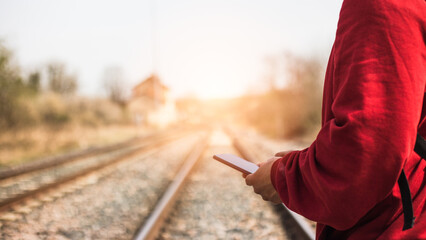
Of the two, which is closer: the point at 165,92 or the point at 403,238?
the point at 403,238

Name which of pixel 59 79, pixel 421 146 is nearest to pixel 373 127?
pixel 421 146

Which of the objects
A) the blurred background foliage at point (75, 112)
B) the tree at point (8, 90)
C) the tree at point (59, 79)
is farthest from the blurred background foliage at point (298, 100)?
the tree at point (59, 79)

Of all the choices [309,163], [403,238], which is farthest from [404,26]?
[403,238]

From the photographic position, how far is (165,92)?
6800cm

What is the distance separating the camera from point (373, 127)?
2.63 ft

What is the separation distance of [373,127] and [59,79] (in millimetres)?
49107

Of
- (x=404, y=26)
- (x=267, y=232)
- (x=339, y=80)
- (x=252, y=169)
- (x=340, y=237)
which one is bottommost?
(x=267, y=232)

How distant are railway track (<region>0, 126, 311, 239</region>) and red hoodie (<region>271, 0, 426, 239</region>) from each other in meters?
3.00

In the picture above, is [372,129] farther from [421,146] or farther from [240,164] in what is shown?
[240,164]

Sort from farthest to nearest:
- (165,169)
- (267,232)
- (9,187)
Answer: (165,169) → (9,187) → (267,232)

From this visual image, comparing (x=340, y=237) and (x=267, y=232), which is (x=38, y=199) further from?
(x=340, y=237)

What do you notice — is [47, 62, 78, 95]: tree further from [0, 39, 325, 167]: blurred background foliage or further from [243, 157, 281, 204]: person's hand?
[243, 157, 281, 204]: person's hand

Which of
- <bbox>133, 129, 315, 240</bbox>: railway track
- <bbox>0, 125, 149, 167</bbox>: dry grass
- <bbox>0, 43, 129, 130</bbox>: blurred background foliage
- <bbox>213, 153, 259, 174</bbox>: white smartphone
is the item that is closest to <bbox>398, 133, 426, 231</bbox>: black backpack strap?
→ <bbox>213, 153, 259, 174</bbox>: white smartphone

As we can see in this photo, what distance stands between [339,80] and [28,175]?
333 inches
